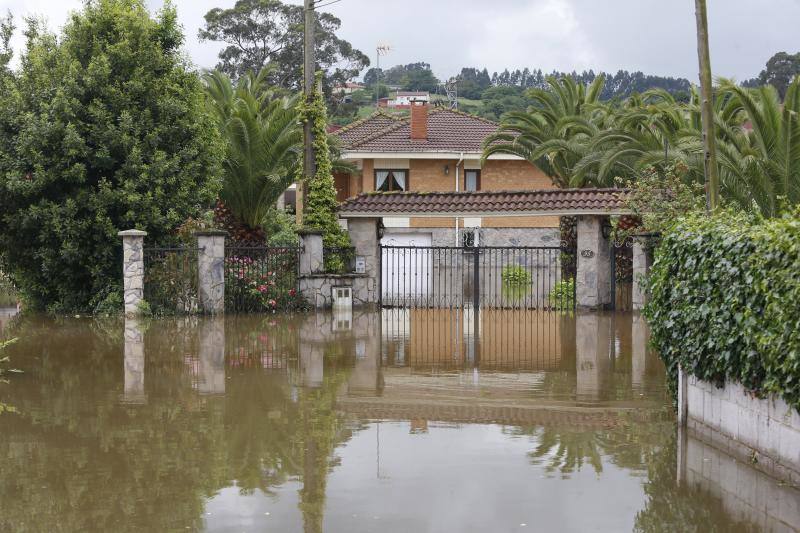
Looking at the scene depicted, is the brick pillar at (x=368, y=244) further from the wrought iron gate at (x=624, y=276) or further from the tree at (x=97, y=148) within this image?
the wrought iron gate at (x=624, y=276)

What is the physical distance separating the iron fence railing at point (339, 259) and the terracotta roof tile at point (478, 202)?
102cm

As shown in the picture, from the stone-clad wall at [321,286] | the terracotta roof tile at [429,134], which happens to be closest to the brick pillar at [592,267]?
the stone-clad wall at [321,286]

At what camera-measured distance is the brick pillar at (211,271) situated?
24281 mm

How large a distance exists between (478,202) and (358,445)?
56.3 ft

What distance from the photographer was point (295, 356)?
17422 millimetres

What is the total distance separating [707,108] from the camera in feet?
47.4

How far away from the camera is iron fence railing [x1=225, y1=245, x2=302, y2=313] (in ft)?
82.1

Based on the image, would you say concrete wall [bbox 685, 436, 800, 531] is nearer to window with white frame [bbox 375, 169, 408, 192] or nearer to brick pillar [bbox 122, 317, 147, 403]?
brick pillar [bbox 122, 317, 147, 403]

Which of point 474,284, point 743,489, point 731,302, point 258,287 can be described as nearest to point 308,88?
point 258,287

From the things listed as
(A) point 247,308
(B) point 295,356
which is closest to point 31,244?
(A) point 247,308

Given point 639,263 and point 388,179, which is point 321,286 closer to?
point 639,263

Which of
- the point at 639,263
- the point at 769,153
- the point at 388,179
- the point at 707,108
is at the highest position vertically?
the point at 388,179

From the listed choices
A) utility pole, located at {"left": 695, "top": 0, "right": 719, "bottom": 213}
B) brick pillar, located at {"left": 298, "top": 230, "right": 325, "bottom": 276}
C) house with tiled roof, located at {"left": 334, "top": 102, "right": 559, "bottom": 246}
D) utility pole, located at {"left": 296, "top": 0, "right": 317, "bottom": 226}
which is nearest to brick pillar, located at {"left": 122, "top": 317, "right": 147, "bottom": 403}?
brick pillar, located at {"left": 298, "top": 230, "right": 325, "bottom": 276}

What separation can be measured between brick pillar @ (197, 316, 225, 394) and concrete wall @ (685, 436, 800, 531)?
6.51 metres
